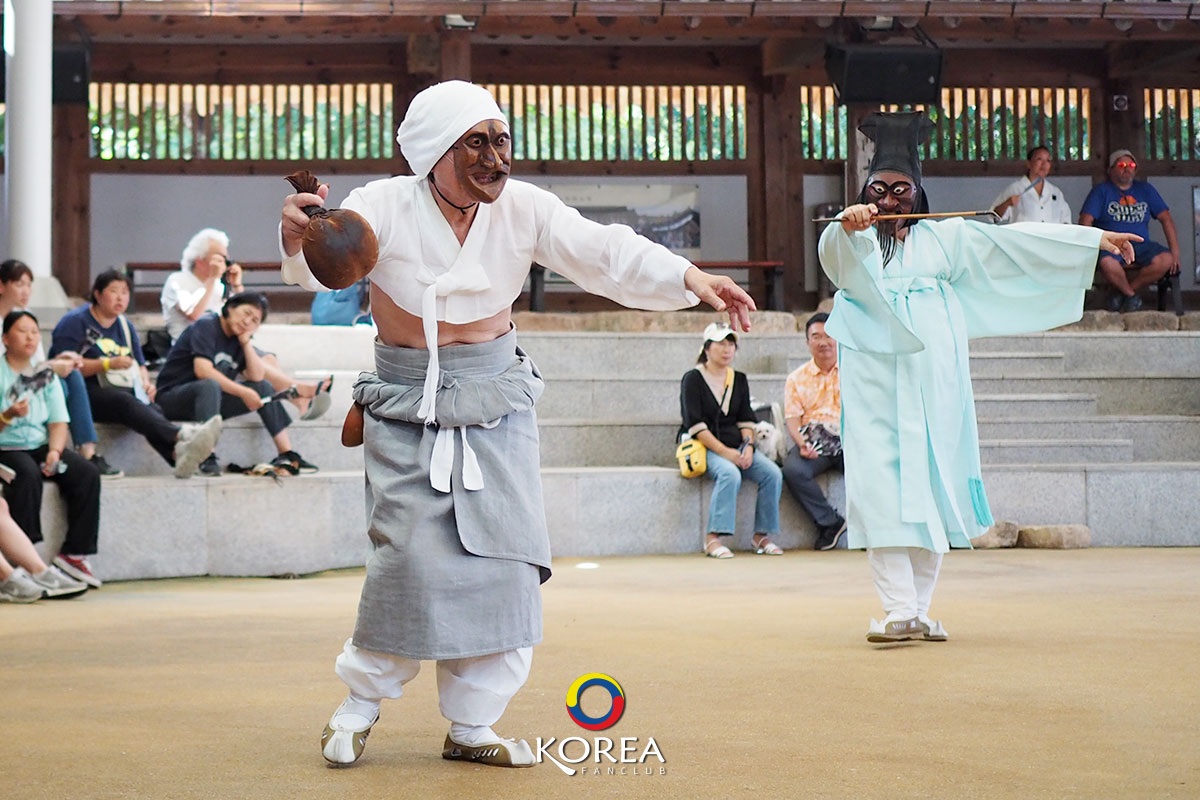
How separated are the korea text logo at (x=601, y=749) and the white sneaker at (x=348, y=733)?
0.35 m

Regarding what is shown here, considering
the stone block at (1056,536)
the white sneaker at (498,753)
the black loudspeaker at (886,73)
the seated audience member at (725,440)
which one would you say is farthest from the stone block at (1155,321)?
the white sneaker at (498,753)

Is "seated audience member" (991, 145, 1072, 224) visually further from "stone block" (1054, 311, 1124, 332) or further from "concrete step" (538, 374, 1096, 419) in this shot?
"concrete step" (538, 374, 1096, 419)

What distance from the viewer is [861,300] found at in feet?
14.7

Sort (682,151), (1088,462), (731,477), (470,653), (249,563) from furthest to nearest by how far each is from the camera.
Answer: (682,151)
(1088,462)
(731,477)
(249,563)
(470,653)

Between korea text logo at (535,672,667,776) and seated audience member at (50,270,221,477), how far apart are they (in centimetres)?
417

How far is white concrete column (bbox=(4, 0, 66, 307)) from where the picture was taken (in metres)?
9.10

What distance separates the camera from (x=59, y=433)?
6082mm

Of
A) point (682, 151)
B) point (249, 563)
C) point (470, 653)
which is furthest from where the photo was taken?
point (682, 151)

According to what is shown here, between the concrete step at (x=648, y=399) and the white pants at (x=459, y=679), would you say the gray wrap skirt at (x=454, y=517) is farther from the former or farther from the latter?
the concrete step at (x=648, y=399)

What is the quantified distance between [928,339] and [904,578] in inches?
30.1

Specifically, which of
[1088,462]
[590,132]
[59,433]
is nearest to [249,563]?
[59,433]

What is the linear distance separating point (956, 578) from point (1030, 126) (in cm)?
735

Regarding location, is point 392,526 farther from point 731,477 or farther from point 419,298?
point 731,477

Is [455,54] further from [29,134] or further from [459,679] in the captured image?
[459,679]
